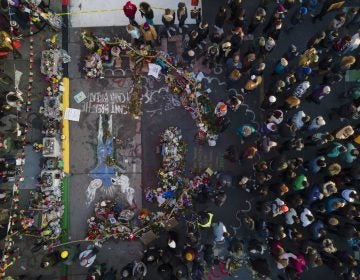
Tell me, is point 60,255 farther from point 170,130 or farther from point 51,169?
point 170,130

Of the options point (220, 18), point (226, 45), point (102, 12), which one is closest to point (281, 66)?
point (226, 45)

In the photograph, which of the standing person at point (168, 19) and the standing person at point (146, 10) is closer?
the standing person at point (146, 10)

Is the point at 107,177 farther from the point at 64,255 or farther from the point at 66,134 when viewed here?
the point at 64,255

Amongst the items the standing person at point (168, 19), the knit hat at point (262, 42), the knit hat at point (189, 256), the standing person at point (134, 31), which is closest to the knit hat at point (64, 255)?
the knit hat at point (189, 256)

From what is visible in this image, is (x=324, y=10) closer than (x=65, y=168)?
Yes

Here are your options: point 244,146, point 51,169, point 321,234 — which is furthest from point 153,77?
point 321,234

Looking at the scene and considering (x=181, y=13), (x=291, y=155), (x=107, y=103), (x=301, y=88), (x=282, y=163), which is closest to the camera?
(x=282, y=163)

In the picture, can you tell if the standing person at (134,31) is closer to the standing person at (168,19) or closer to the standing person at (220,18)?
the standing person at (168,19)
